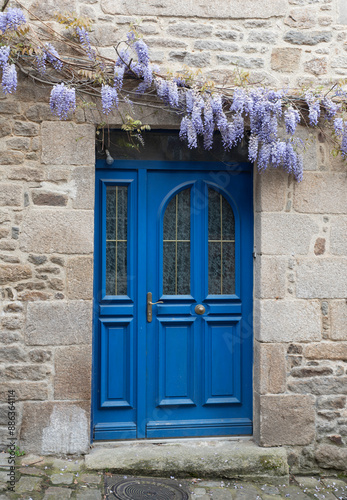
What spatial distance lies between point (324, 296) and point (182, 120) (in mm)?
1627

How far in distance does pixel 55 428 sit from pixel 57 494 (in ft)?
1.64

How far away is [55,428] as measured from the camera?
11.3ft

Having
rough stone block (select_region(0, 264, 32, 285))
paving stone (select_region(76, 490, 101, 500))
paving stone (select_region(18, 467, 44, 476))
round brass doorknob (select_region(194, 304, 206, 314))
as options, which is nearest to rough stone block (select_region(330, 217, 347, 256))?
round brass doorknob (select_region(194, 304, 206, 314))

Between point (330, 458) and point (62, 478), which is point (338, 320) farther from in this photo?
point (62, 478)

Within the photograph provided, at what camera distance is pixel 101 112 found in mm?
3525

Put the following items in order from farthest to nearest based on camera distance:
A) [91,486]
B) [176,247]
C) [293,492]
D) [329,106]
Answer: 1. [176,247]
2. [329,106]
3. [293,492]
4. [91,486]

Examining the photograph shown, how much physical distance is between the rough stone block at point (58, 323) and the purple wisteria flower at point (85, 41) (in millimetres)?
1693

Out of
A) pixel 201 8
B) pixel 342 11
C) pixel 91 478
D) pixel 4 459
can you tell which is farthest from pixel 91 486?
pixel 342 11

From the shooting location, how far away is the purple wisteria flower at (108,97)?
3342mm

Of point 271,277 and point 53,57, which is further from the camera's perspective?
point 271,277

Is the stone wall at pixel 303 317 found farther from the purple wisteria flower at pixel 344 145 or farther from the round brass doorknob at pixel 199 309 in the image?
the round brass doorknob at pixel 199 309

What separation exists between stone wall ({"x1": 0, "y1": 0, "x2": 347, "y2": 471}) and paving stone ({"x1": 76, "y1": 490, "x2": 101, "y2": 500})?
15.7 inches

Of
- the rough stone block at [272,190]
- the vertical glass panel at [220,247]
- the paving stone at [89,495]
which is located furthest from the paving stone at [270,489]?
the rough stone block at [272,190]

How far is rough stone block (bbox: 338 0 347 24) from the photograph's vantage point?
370cm
